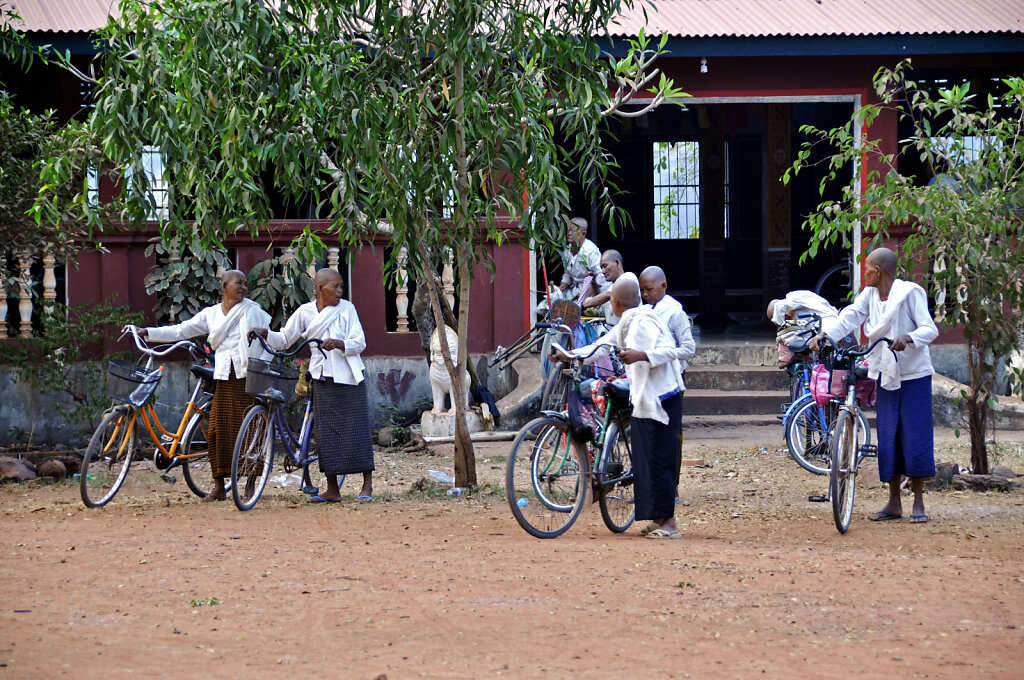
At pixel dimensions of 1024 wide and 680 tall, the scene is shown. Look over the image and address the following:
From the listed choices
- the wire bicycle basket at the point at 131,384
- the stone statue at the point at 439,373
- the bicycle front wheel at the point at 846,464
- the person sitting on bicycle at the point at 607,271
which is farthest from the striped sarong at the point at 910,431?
the wire bicycle basket at the point at 131,384

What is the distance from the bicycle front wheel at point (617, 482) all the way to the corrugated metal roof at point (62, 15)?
6.63 m

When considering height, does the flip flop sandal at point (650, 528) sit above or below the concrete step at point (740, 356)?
below

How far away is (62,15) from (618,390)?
724cm

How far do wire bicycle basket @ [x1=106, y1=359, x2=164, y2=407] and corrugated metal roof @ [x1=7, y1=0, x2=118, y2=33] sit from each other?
444cm

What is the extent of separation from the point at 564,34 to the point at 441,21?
2.66ft

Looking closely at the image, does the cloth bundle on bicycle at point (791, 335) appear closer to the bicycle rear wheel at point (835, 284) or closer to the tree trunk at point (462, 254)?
the tree trunk at point (462, 254)

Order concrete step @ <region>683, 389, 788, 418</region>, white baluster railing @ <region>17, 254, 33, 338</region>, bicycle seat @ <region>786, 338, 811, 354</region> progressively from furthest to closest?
concrete step @ <region>683, 389, 788, 418</region> < white baluster railing @ <region>17, 254, 33, 338</region> < bicycle seat @ <region>786, 338, 811, 354</region>

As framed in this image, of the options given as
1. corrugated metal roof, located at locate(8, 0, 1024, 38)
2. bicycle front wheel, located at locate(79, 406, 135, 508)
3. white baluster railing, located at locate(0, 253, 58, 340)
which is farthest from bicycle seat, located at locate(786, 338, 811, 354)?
white baluster railing, located at locate(0, 253, 58, 340)

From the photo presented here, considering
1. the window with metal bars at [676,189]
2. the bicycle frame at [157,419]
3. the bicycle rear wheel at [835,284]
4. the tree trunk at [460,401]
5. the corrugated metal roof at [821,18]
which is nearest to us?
the bicycle frame at [157,419]

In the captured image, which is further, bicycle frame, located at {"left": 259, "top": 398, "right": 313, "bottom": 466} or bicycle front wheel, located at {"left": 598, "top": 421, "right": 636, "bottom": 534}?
bicycle frame, located at {"left": 259, "top": 398, "right": 313, "bottom": 466}

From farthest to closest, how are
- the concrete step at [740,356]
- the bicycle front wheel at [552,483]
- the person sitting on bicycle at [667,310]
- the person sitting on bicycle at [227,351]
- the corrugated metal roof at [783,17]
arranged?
the concrete step at [740,356]
the corrugated metal roof at [783,17]
the person sitting on bicycle at [227,351]
the person sitting on bicycle at [667,310]
the bicycle front wheel at [552,483]

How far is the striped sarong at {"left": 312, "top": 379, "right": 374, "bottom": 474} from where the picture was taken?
7.68 metres

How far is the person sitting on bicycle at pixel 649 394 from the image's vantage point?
6.31 meters

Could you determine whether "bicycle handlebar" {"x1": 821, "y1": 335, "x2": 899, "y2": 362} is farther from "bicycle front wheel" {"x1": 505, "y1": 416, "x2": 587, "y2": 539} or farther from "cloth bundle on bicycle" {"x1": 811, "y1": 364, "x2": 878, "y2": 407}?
"bicycle front wheel" {"x1": 505, "y1": 416, "x2": 587, "y2": 539}
